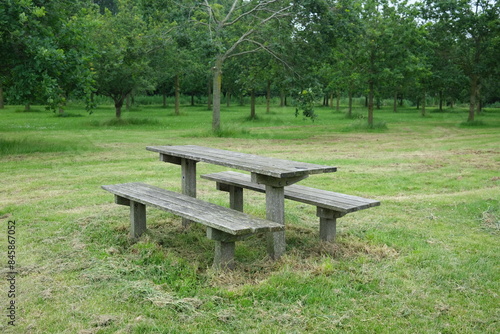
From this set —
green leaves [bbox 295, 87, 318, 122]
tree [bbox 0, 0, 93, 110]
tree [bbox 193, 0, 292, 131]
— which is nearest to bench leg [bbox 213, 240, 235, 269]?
tree [bbox 0, 0, 93, 110]

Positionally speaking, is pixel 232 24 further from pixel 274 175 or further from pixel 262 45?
pixel 274 175

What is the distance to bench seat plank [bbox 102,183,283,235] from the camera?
4395mm

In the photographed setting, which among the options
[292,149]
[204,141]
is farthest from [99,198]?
[204,141]

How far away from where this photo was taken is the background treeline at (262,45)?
1341 centimetres

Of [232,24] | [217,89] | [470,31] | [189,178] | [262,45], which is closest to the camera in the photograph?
[189,178]

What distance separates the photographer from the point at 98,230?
612 cm

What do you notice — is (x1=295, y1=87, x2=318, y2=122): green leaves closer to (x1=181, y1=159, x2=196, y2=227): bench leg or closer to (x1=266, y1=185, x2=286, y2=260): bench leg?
(x1=181, y1=159, x2=196, y2=227): bench leg

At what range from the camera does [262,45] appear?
1923cm

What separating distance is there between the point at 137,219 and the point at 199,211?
1228 millimetres

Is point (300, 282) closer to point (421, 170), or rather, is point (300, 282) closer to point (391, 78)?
point (421, 170)

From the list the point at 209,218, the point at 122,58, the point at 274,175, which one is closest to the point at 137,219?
the point at 209,218

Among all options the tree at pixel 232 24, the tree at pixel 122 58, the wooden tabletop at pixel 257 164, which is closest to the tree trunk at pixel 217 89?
the tree at pixel 232 24

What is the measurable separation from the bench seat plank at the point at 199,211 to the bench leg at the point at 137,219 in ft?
0.52

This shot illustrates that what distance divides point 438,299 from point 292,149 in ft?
37.6
